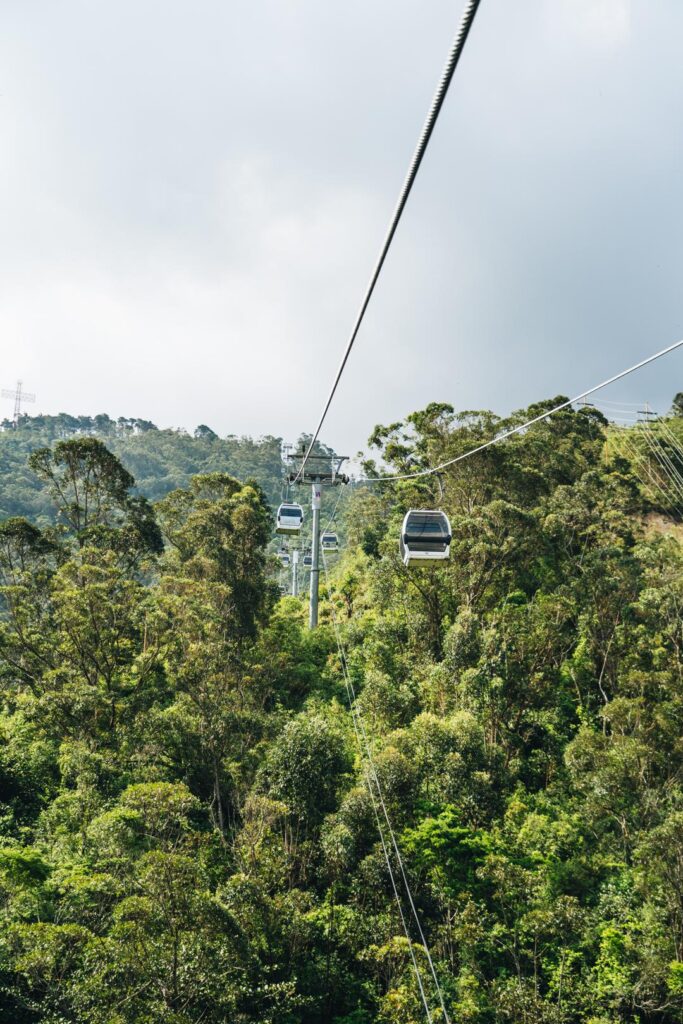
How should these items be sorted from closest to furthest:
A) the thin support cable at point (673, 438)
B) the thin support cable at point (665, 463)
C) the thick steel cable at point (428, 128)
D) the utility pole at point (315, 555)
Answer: the thick steel cable at point (428, 128)
the utility pole at point (315, 555)
the thin support cable at point (665, 463)
the thin support cable at point (673, 438)

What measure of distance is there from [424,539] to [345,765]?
5.37 metres

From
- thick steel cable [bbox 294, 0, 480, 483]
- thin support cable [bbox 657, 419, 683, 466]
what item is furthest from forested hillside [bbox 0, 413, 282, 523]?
thick steel cable [bbox 294, 0, 480, 483]

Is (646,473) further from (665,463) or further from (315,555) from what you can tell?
(315,555)

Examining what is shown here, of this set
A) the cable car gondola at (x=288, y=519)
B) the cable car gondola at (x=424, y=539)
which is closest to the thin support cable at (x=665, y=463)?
the cable car gondola at (x=288, y=519)

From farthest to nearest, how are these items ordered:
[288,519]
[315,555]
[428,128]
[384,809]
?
[315,555]
[288,519]
[384,809]
[428,128]

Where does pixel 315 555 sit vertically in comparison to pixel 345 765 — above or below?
above

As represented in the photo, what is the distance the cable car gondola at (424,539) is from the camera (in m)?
12.2

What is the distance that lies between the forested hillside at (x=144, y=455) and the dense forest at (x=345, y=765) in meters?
35.7

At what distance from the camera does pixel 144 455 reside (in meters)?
78.9

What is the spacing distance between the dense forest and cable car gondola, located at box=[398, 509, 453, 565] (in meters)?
3.64

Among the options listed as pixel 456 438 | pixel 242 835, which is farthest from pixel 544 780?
pixel 456 438

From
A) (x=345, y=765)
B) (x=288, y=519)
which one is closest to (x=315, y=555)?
(x=288, y=519)

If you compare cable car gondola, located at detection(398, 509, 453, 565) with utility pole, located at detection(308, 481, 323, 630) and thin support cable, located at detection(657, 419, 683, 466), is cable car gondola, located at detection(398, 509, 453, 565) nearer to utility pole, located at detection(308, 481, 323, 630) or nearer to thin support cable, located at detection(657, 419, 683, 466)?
utility pole, located at detection(308, 481, 323, 630)

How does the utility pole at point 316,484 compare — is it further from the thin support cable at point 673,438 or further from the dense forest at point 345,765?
the thin support cable at point 673,438
